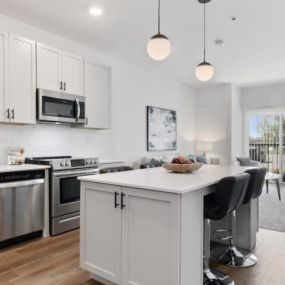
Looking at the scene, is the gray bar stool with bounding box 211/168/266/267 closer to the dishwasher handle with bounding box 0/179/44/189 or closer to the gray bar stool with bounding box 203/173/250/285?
the gray bar stool with bounding box 203/173/250/285

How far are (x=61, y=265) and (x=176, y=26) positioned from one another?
3.35 m

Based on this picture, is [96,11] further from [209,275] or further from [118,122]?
[209,275]

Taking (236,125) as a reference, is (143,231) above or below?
below

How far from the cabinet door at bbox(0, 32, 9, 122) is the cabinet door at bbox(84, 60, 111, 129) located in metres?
1.22

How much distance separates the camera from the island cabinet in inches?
70.0

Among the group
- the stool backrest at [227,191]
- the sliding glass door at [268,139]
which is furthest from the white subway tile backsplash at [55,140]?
the sliding glass door at [268,139]

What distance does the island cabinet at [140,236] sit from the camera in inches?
70.0

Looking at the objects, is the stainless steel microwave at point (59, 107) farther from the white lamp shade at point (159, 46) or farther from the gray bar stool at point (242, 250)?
the gray bar stool at point (242, 250)

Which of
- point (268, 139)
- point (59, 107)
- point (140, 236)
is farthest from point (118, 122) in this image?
point (268, 139)

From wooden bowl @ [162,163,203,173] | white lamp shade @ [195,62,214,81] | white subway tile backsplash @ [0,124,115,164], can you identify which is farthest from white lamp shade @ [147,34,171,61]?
white subway tile backsplash @ [0,124,115,164]

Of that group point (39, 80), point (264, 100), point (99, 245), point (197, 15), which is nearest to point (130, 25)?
point (197, 15)

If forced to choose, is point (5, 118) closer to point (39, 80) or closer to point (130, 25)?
point (39, 80)

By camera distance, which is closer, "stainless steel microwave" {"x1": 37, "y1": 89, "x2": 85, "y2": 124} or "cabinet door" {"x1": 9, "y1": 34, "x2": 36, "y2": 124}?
"cabinet door" {"x1": 9, "y1": 34, "x2": 36, "y2": 124}

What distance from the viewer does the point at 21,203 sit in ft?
10.5
